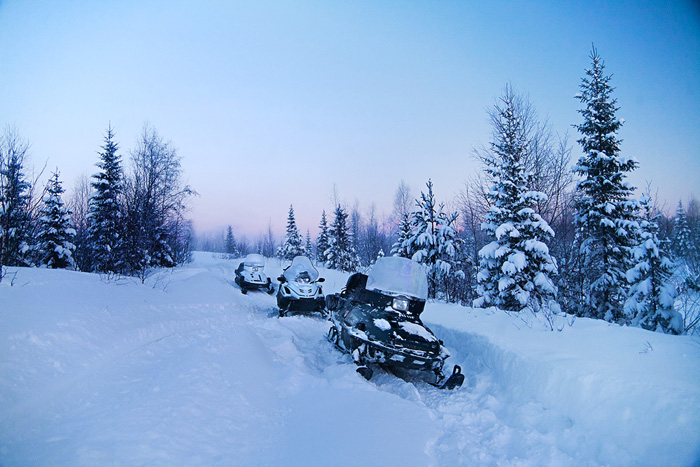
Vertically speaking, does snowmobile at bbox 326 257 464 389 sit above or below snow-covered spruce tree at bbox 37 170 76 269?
below

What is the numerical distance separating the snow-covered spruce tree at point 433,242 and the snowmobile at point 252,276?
795cm

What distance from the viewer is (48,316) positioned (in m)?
4.53

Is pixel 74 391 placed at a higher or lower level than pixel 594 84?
lower

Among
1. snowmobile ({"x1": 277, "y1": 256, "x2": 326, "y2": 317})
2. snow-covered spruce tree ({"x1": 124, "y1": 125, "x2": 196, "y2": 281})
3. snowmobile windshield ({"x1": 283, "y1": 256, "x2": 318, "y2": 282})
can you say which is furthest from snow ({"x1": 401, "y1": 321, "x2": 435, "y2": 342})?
snow-covered spruce tree ({"x1": 124, "y1": 125, "x2": 196, "y2": 281})

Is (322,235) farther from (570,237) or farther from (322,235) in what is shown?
(570,237)

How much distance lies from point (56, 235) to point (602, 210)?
27719 millimetres

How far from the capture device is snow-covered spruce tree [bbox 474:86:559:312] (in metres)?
11.1

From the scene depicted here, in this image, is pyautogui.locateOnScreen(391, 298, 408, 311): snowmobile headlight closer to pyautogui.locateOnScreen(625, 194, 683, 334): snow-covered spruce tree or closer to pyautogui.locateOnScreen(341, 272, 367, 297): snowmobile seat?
pyautogui.locateOnScreen(341, 272, 367, 297): snowmobile seat

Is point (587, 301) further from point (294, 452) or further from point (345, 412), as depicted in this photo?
point (294, 452)

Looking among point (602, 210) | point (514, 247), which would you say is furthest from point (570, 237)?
point (514, 247)

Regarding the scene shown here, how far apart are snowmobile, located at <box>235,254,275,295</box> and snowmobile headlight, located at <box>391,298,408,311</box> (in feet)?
32.6

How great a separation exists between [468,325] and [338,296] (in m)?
→ 3.16

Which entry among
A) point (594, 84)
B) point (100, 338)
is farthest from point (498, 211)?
point (100, 338)

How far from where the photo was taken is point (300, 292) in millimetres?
9500
